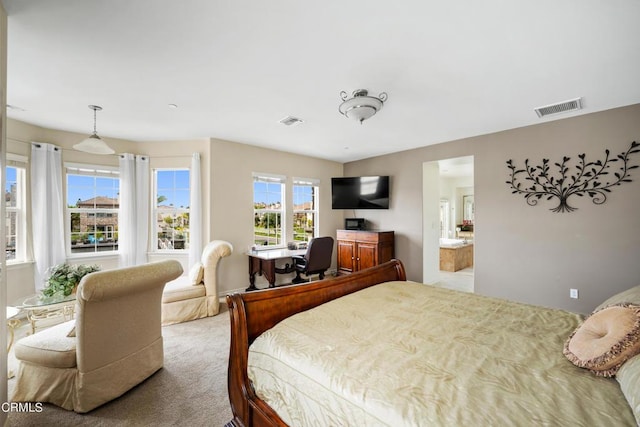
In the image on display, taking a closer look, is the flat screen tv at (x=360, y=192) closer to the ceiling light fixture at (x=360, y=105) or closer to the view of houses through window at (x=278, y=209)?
the view of houses through window at (x=278, y=209)

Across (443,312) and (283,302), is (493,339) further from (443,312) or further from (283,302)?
(283,302)

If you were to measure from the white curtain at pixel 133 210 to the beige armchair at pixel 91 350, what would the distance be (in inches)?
98.0

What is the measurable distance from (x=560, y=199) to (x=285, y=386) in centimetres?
416

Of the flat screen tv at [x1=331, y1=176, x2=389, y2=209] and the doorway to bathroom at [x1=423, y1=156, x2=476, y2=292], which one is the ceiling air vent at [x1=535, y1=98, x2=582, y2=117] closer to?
the doorway to bathroom at [x1=423, y1=156, x2=476, y2=292]

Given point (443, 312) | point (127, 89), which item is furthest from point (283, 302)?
point (127, 89)

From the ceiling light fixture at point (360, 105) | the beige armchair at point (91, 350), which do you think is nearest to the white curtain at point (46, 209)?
the beige armchair at point (91, 350)

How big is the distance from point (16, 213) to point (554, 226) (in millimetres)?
7307

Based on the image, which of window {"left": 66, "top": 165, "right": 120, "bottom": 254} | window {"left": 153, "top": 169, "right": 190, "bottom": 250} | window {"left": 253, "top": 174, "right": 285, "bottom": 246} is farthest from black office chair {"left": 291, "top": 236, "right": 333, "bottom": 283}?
window {"left": 66, "top": 165, "right": 120, "bottom": 254}

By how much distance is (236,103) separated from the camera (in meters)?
2.97

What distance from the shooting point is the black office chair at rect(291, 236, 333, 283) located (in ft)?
13.9

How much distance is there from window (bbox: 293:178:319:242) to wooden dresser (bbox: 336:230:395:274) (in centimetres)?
67

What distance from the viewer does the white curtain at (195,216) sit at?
13.9ft

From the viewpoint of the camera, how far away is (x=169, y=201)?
4570mm

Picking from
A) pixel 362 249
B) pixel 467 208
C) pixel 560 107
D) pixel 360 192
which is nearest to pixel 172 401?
pixel 362 249
